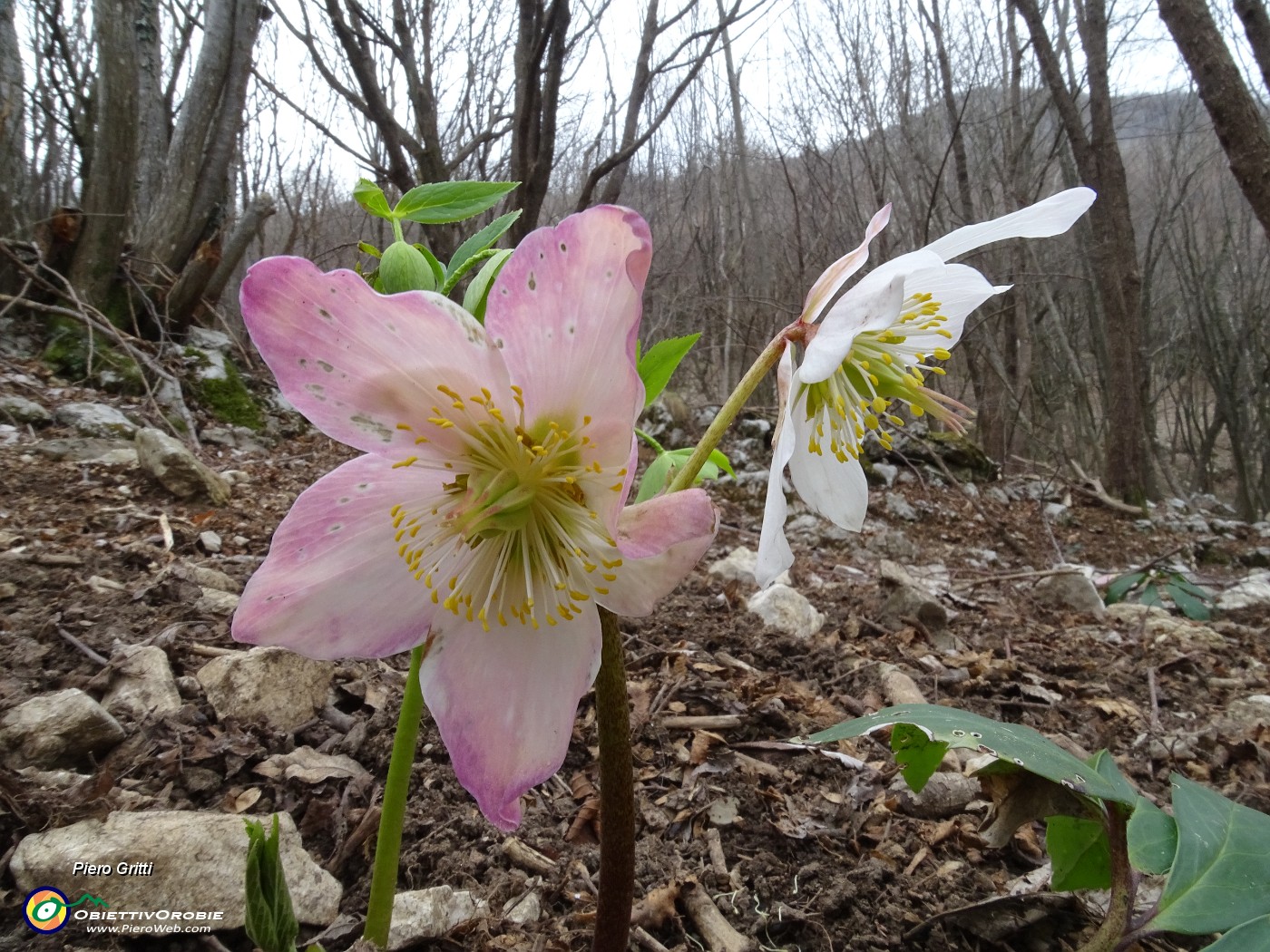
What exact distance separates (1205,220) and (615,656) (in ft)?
49.3

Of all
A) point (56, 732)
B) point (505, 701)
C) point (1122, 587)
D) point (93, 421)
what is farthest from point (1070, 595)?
point (93, 421)

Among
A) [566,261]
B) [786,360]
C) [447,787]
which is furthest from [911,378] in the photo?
[447,787]

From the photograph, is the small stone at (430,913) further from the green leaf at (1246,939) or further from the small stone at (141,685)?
the green leaf at (1246,939)

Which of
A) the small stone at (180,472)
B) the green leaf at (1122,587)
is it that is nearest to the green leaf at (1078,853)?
the small stone at (180,472)

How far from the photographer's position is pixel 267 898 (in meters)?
0.65

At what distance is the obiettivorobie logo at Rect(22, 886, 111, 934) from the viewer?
2.75 feet

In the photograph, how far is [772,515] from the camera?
82 centimetres

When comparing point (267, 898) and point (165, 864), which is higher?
point (267, 898)

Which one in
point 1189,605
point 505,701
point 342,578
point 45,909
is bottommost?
point 1189,605

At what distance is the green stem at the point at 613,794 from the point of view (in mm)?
763

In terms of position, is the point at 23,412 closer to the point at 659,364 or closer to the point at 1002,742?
the point at 659,364

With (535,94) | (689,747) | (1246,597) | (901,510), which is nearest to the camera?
(689,747)

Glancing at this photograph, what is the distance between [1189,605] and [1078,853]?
3234 millimetres

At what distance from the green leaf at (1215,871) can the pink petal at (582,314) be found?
713mm
